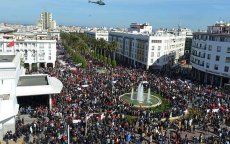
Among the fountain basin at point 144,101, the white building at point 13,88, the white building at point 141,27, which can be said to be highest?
the white building at point 141,27

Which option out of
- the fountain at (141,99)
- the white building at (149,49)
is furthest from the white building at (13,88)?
the white building at (149,49)

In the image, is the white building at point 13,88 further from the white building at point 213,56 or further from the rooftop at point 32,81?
the white building at point 213,56

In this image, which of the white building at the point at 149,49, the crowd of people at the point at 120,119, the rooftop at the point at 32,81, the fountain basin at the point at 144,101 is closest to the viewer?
the crowd of people at the point at 120,119

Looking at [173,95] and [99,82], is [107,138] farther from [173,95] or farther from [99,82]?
[99,82]

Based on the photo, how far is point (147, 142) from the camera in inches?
1188

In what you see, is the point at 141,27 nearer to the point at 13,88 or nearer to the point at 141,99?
the point at 141,99

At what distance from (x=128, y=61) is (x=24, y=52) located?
3877 centimetres

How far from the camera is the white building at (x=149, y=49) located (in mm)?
87312

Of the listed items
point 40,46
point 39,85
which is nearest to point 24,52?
point 40,46

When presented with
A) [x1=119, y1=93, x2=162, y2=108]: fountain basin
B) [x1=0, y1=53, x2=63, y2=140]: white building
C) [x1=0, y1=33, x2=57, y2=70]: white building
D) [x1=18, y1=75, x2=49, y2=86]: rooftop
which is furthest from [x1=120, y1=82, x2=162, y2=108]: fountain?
[x1=0, y1=33, x2=57, y2=70]: white building

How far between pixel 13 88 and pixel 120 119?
13409mm

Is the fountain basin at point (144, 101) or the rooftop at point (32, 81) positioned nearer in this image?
the rooftop at point (32, 81)

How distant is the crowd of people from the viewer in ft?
96.1

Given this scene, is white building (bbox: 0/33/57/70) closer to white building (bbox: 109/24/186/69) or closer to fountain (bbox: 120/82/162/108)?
white building (bbox: 109/24/186/69)
